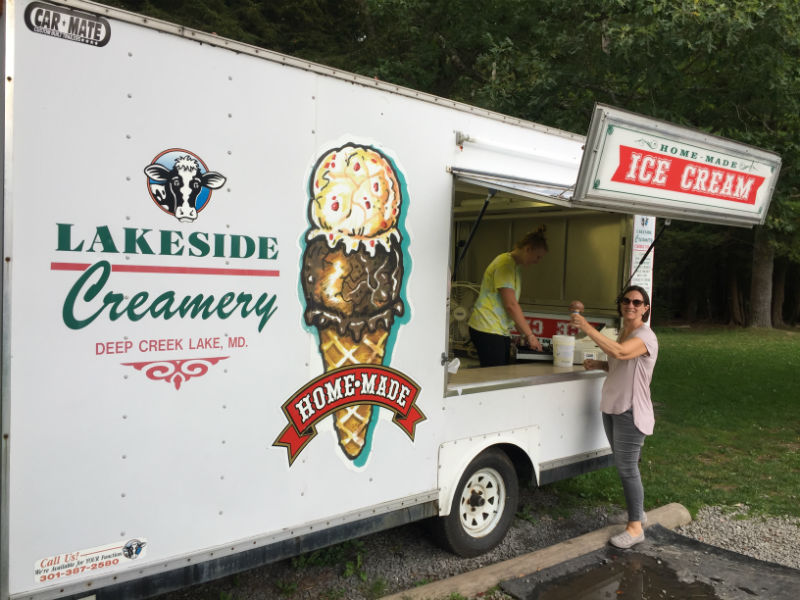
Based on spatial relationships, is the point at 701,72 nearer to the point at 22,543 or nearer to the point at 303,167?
the point at 303,167

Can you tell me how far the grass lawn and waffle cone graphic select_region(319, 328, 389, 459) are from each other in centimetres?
276

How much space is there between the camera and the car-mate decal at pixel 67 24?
2.56 meters

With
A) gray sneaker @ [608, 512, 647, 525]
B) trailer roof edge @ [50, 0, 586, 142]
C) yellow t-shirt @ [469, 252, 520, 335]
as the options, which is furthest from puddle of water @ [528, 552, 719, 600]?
trailer roof edge @ [50, 0, 586, 142]

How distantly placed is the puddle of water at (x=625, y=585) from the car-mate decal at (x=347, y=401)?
126 cm

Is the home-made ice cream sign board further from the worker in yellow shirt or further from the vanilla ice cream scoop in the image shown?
the worker in yellow shirt

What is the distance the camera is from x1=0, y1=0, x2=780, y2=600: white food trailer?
2.61m

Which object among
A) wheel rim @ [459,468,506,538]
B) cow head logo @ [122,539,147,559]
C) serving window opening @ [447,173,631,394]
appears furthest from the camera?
serving window opening @ [447,173,631,394]

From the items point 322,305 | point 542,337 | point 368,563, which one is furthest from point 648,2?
point 368,563

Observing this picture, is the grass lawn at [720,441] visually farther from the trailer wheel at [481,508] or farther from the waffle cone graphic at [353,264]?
the waffle cone graphic at [353,264]

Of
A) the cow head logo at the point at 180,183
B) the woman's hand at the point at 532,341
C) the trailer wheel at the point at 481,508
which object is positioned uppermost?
the cow head logo at the point at 180,183

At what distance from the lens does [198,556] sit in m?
3.04

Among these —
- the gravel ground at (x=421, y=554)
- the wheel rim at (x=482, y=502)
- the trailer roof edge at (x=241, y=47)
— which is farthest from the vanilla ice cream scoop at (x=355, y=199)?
the gravel ground at (x=421, y=554)

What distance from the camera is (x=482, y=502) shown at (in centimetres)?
448

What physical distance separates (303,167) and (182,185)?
2.12 feet
